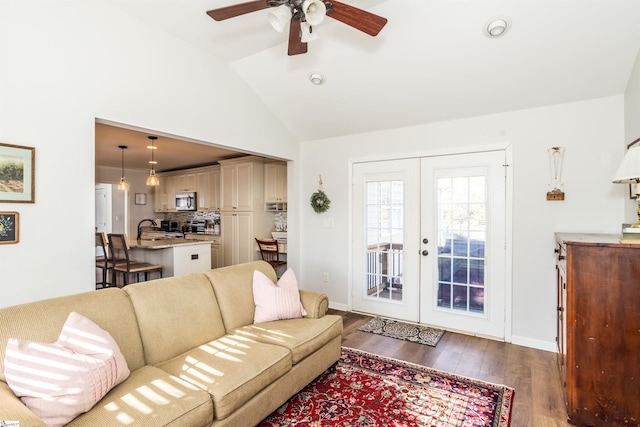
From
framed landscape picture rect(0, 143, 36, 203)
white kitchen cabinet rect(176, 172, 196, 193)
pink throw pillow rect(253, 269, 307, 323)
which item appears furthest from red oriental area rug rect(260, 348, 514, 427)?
white kitchen cabinet rect(176, 172, 196, 193)

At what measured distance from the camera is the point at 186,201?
280 inches

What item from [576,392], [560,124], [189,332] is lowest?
[576,392]

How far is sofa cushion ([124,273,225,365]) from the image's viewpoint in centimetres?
201

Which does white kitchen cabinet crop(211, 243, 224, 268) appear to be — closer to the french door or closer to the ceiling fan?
the french door

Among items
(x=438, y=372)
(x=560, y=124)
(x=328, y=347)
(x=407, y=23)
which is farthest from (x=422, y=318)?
(x=407, y=23)

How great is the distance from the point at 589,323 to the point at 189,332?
254cm

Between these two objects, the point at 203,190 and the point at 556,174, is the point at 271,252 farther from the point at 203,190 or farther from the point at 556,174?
the point at 556,174

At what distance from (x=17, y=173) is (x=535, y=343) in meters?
4.49

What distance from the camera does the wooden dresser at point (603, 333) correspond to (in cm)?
191

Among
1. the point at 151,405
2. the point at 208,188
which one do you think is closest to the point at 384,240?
the point at 151,405

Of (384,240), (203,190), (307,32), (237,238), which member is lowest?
(237,238)

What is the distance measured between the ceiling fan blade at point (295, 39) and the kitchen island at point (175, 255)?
123 inches

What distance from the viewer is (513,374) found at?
8.83 ft

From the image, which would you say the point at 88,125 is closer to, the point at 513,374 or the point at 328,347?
the point at 328,347
